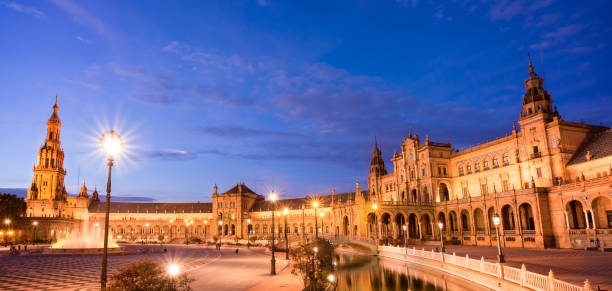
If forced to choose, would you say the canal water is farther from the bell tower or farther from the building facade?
the bell tower

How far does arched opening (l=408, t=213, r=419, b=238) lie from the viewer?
7269cm

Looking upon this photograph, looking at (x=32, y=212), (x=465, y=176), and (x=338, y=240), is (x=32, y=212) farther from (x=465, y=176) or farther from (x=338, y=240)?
(x=465, y=176)

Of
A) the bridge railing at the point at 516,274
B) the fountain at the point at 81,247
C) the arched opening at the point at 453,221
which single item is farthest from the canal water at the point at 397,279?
the fountain at the point at 81,247

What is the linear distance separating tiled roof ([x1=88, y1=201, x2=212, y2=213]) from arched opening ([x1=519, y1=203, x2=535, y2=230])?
9274 centimetres

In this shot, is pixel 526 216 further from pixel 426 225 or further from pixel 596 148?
pixel 426 225

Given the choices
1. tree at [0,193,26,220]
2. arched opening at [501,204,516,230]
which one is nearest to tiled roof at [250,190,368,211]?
arched opening at [501,204,516,230]

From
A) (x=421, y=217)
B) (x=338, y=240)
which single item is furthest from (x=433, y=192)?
(x=338, y=240)

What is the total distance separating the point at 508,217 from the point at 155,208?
104806 mm

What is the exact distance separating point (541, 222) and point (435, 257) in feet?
66.3

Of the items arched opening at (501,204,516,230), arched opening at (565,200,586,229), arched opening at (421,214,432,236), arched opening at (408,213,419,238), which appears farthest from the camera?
arched opening at (408,213,419,238)

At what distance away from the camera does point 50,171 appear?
12431 cm

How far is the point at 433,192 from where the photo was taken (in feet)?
235

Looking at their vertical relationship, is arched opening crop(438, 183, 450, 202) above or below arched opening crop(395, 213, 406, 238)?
above

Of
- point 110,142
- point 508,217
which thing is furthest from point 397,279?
point 508,217
